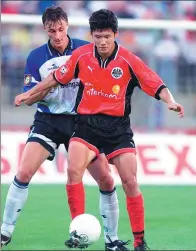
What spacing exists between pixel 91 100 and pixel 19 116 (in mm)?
6481

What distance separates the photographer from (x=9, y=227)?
7.02 m

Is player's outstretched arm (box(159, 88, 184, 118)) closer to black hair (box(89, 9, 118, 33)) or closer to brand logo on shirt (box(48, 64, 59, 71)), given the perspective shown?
black hair (box(89, 9, 118, 33))

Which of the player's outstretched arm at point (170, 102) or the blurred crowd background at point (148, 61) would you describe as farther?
the blurred crowd background at point (148, 61)

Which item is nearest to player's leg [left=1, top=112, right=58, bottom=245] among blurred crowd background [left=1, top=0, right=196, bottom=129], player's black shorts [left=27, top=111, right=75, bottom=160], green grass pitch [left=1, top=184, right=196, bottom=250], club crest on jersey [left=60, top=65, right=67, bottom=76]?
player's black shorts [left=27, top=111, right=75, bottom=160]

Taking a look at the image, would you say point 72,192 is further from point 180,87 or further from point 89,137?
point 180,87

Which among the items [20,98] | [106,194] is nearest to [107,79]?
[20,98]

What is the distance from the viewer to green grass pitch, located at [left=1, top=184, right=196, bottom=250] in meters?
7.21

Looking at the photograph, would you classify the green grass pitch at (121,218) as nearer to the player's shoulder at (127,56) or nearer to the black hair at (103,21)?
the player's shoulder at (127,56)

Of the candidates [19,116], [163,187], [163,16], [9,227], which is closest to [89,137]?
[9,227]

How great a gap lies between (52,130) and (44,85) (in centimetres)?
48

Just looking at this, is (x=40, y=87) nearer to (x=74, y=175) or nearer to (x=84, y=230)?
(x=74, y=175)

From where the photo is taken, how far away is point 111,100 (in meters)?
6.65

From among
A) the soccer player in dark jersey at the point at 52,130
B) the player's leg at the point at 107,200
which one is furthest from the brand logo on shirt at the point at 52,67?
the player's leg at the point at 107,200

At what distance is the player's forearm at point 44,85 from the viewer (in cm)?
681
